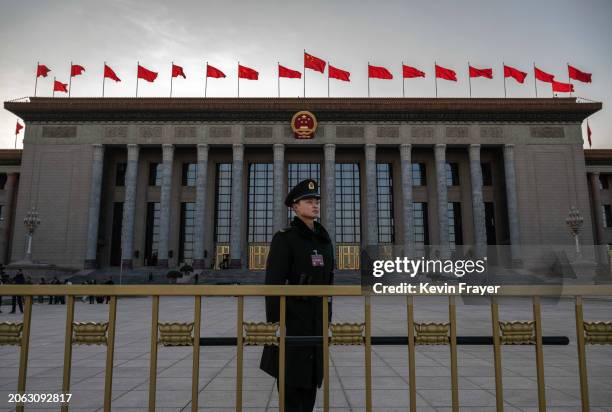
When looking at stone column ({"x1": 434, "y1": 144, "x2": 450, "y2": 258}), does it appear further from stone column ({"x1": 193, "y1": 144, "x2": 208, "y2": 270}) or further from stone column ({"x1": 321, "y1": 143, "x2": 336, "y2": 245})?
stone column ({"x1": 193, "y1": 144, "x2": 208, "y2": 270})

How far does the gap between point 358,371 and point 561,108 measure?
1574 inches

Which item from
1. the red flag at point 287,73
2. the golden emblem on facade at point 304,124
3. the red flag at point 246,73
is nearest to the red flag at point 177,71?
the red flag at point 246,73

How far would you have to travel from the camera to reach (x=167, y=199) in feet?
122

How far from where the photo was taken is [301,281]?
312cm

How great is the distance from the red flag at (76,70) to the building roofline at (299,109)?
10.9ft

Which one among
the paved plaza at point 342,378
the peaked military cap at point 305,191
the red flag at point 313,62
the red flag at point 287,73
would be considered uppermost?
the red flag at point 313,62

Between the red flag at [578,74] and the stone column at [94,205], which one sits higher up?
the red flag at [578,74]

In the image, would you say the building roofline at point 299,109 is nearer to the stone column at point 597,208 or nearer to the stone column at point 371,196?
the stone column at point 371,196

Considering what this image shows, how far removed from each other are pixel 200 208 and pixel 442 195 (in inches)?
852

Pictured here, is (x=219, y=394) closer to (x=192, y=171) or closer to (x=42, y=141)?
(x=192, y=171)

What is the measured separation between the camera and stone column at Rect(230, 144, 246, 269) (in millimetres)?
36216

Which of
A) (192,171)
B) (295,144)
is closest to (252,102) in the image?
(295,144)

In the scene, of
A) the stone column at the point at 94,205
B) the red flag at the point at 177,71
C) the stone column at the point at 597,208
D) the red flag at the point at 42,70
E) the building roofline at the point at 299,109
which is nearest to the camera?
the red flag at the point at 42,70

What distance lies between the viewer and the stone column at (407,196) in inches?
1433
